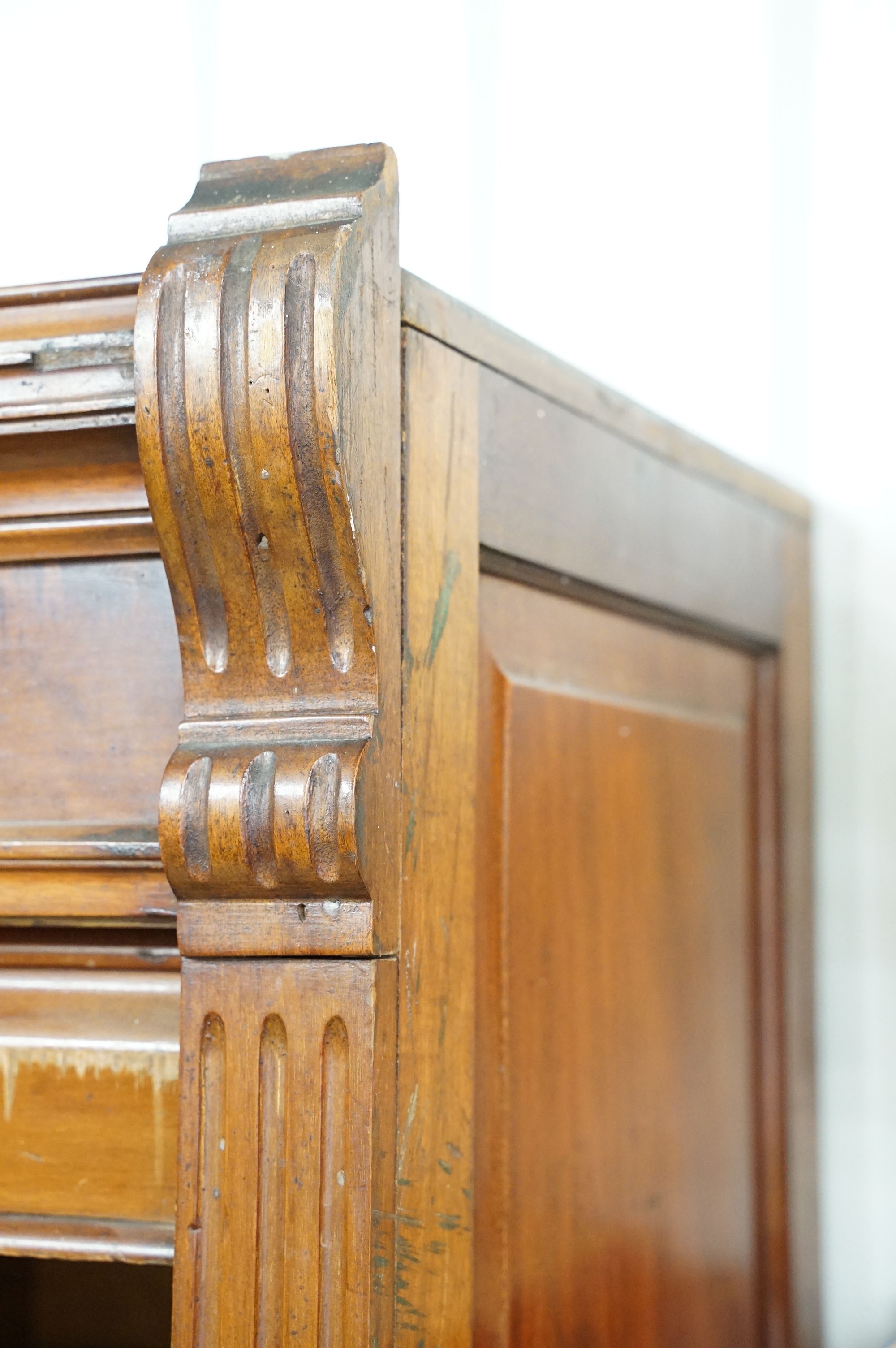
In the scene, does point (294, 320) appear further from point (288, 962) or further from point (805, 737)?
point (805, 737)

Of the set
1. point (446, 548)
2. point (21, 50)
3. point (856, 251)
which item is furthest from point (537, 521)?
point (21, 50)

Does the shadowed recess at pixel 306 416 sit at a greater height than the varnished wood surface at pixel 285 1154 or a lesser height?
greater

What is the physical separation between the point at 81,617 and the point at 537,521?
213 millimetres

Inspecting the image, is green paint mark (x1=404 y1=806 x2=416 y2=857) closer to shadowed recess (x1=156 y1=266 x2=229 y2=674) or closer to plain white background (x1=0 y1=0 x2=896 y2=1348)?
shadowed recess (x1=156 y1=266 x2=229 y2=674)

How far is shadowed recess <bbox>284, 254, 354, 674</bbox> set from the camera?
42 centimetres

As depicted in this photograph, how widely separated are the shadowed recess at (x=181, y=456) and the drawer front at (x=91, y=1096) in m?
0.15

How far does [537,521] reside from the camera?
600mm

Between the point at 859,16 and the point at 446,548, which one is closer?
the point at 446,548

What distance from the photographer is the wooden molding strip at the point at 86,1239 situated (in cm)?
47

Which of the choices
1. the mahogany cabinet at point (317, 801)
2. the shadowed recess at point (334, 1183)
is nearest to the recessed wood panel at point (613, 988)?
the mahogany cabinet at point (317, 801)

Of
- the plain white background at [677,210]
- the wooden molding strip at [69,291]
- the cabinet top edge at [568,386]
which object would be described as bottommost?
the wooden molding strip at [69,291]

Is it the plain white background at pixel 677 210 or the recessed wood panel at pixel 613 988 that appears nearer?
the recessed wood panel at pixel 613 988

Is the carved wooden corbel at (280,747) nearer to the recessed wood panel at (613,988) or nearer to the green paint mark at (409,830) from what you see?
the green paint mark at (409,830)

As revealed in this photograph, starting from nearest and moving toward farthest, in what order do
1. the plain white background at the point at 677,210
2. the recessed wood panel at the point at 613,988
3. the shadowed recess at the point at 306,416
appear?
the shadowed recess at the point at 306,416, the recessed wood panel at the point at 613,988, the plain white background at the point at 677,210
